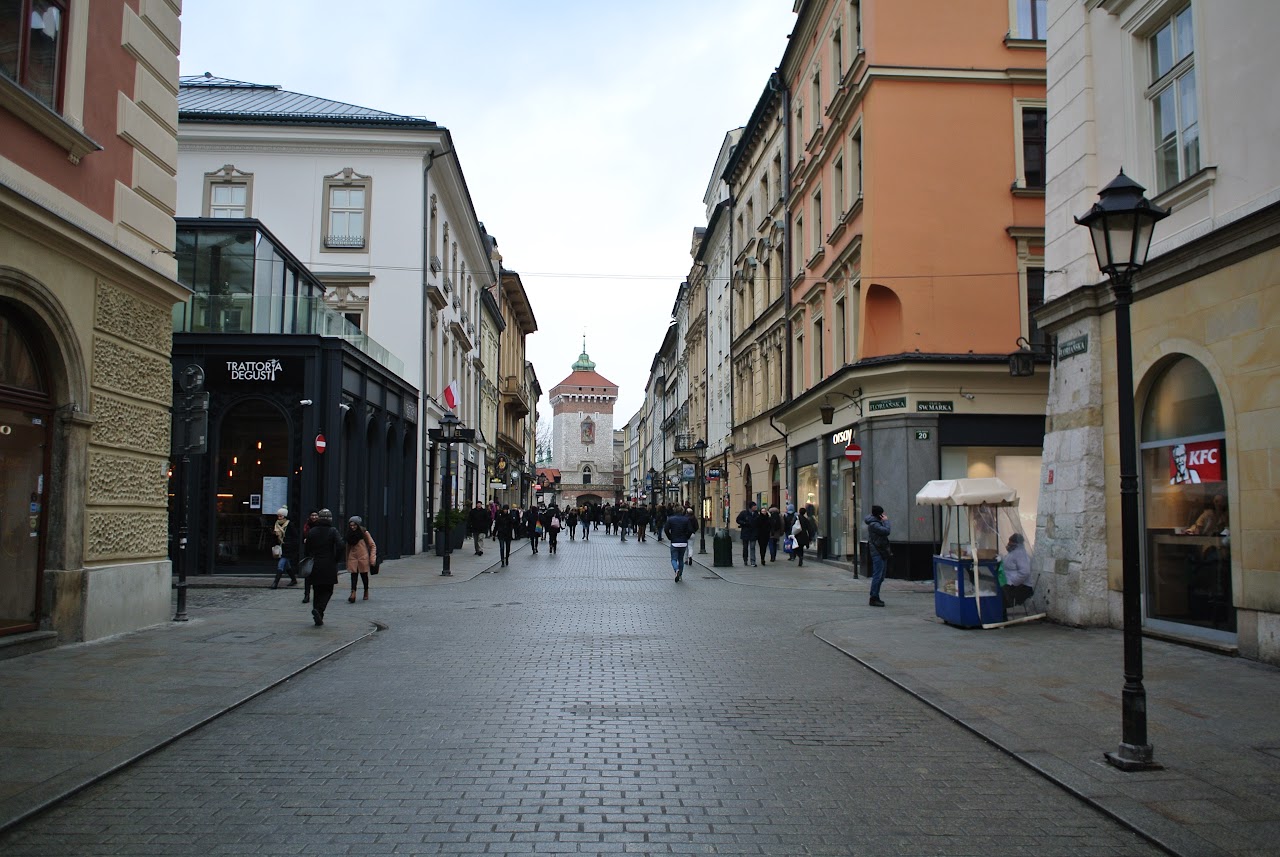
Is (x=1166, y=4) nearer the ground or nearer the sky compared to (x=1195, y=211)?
nearer the sky

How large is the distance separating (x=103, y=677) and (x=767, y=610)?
10049mm

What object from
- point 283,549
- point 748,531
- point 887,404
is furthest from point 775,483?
point 283,549

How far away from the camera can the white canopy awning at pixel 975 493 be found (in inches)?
546

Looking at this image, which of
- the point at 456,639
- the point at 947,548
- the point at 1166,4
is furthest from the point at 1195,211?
the point at 456,639

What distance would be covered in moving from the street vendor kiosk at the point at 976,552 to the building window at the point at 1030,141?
13.0 m

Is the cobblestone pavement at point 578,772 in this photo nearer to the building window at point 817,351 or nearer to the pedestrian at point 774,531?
the pedestrian at point 774,531

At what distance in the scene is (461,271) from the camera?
41.8m

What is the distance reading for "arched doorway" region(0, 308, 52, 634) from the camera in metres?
10.6

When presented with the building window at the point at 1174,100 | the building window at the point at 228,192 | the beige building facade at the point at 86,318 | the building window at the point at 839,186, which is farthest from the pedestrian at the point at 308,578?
the building window at the point at 839,186

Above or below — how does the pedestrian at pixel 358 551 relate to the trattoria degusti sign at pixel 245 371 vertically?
below

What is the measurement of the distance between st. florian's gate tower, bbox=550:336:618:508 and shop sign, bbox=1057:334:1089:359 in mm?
114962

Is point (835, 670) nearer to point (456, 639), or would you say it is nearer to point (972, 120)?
point (456, 639)

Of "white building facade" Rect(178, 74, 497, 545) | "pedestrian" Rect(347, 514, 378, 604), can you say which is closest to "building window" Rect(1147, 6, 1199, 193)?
"pedestrian" Rect(347, 514, 378, 604)

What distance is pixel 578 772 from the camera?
21.0 ft
